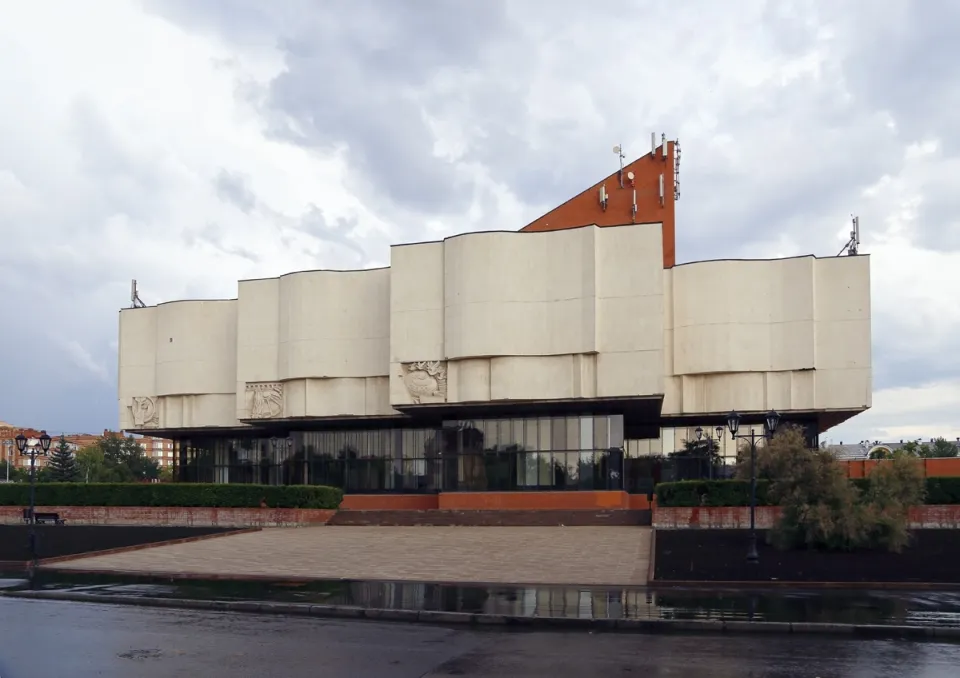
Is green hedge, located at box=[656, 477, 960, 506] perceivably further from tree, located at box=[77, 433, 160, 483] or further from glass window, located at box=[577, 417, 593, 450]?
tree, located at box=[77, 433, 160, 483]

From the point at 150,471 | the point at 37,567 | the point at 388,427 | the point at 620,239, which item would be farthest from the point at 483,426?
the point at 150,471

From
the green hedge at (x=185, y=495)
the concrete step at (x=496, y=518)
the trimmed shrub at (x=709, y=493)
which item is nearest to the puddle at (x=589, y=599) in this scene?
the trimmed shrub at (x=709, y=493)

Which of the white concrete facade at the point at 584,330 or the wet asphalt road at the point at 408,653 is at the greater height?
the white concrete facade at the point at 584,330

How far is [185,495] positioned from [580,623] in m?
31.8

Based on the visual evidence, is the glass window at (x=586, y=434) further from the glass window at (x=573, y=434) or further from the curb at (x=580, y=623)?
the curb at (x=580, y=623)

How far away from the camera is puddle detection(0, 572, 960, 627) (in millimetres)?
14844

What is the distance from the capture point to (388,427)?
49.6m

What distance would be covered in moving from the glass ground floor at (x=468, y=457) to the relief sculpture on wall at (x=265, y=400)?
3.50 metres

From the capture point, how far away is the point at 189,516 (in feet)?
137

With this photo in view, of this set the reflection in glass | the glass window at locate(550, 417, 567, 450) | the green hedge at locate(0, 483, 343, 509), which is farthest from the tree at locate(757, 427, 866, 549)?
the green hedge at locate(0, 483, 343, 509)

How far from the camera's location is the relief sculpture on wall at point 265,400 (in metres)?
48.4

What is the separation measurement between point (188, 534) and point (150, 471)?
99.3 m

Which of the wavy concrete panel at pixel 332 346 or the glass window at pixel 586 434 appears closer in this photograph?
the glass window at pixel 586 434

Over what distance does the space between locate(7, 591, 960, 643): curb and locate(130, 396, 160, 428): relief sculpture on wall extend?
129 ft
